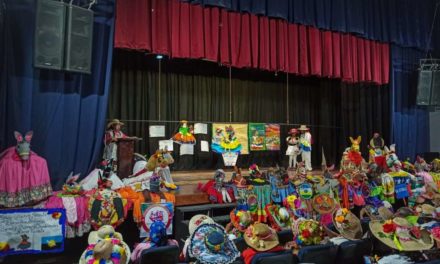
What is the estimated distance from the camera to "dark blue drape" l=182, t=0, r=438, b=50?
557 cm

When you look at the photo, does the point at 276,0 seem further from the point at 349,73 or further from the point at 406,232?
the point at 406,232

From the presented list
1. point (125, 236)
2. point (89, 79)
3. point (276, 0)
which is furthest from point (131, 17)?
point (125, 236)

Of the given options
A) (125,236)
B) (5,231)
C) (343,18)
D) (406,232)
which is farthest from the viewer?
(343,18)

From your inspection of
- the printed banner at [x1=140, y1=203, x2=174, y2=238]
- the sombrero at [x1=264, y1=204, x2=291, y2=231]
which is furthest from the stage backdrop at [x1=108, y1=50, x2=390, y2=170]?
the sombrero at [x1=264, y1=204, x2=291, y2=231]

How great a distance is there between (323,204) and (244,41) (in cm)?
257

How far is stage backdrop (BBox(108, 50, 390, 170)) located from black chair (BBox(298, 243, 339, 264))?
12.5ft

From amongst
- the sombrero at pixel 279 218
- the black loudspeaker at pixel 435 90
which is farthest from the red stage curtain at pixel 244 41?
the sombrero at pixel 279 218

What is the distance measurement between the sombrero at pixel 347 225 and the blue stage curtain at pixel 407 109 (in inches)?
171

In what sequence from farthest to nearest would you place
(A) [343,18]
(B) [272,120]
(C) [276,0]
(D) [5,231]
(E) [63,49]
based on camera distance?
(B) [272,120] → (A) [343,18] → (C) [276,0] → (E) [63,49] → (D) [5,231]

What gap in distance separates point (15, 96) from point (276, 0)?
3.70 metres

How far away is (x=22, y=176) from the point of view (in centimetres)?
357

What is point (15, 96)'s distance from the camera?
3885 millimetres

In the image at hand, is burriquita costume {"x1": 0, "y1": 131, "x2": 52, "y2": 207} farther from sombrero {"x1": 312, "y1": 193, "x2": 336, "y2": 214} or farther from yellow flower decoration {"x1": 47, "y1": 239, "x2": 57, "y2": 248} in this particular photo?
sombrero {"x1": 312, "y1": 193, "x2": 336, "y2": 214}

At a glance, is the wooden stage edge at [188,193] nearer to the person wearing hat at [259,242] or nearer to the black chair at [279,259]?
the person wearing hat at [259,242]
